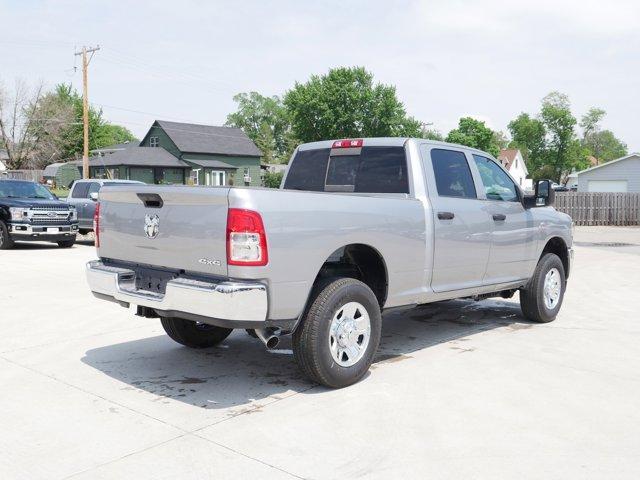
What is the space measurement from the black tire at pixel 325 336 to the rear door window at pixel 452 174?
1.64 metres

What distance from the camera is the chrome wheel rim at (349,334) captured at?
4.98 m

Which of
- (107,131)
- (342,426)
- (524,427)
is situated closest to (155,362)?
(342,426)

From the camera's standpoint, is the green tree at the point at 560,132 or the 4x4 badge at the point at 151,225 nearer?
the 4x4 badge at the point at 151,225

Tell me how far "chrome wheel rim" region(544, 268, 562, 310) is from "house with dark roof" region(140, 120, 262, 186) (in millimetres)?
51876

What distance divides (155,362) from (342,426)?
229 centimetres

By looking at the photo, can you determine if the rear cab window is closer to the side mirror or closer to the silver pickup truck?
the silver pickup truck

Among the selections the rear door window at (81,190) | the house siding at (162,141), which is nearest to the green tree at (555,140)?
the house siding at (162,141)

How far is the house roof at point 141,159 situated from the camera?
5556 centimetres

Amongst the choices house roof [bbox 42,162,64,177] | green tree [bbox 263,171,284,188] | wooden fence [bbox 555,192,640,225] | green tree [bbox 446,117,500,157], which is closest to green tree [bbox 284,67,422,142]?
green tree [bbox 263,171,284,188]

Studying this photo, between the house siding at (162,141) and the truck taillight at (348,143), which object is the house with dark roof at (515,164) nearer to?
the house siding at (162,141)

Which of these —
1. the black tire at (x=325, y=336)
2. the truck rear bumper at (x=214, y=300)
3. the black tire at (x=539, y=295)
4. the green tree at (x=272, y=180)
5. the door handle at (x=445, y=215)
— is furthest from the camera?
the green tree at (x=272, y=180)

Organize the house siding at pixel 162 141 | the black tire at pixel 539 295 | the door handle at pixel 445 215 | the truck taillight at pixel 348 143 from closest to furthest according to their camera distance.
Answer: the door handle at pixel 445 215
the truck taillight at pixel 348 143
the black tire at pixel 539 295
the house siding at pixel 162 141

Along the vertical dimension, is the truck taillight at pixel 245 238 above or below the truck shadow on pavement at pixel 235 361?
above

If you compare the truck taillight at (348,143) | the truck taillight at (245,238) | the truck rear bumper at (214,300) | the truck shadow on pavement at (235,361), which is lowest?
the truck shadow on pavement at (235,361)
